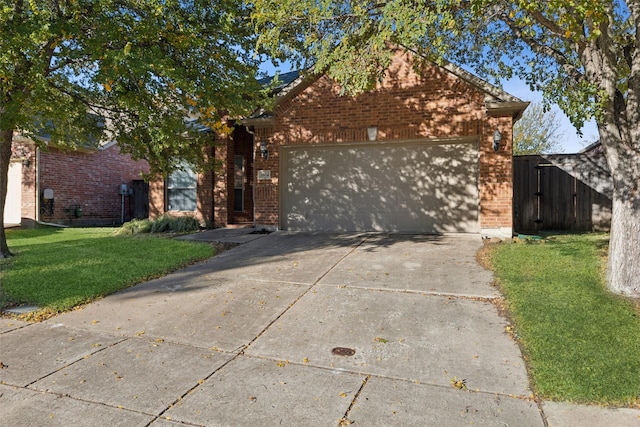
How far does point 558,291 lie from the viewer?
16.5 ft

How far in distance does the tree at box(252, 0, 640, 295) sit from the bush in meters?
6.44

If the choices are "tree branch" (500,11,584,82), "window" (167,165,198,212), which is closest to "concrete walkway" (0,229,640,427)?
"tree branch" (500,11,584,82)

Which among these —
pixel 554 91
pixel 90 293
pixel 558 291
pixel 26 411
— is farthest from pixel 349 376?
pixel 554 91

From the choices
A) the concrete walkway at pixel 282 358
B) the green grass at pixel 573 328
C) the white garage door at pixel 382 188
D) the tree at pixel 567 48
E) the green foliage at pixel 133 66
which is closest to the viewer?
the concrete walkway at pixel 282 358

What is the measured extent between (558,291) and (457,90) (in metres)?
5.61

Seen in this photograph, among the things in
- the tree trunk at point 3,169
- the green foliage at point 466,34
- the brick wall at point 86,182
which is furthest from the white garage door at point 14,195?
the green foliage at point 466,34

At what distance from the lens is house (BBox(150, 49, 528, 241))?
9086mm

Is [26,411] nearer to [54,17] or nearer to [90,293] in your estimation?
[90,293]

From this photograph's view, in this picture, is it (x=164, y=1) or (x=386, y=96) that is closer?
(x=164, y=1)

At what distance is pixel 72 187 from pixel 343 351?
15.9 metres

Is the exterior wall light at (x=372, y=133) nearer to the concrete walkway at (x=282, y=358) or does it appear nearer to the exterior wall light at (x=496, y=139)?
the exterior wall light at (x=496, y=139)

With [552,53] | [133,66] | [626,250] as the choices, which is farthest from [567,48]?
[133,66]

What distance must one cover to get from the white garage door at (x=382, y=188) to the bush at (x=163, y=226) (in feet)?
9.91

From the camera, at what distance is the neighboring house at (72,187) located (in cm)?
1468
